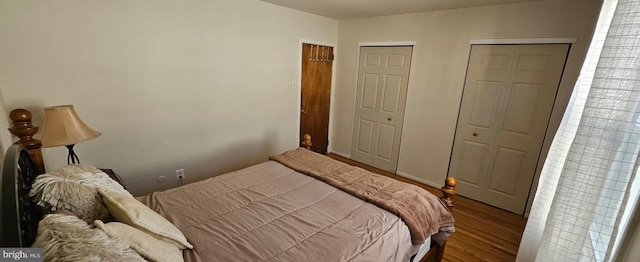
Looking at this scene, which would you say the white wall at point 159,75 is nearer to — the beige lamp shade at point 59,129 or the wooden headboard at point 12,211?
the beige lamp shade at point 59,129

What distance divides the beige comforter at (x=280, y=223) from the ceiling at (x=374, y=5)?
7.17ft

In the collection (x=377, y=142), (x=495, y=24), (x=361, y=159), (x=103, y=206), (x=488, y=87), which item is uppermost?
(x=495, y=24)

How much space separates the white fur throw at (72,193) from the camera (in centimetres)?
100

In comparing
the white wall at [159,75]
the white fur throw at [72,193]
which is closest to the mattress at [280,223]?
the white fur throw at [72,193]

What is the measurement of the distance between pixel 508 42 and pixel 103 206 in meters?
3.64

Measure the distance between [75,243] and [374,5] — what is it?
3.23m

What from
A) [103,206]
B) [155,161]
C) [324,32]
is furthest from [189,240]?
[324,32]

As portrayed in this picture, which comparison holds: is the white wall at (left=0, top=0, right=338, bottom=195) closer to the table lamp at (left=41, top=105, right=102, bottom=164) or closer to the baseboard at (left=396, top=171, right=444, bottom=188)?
the table lamp at (left=41, top=105, right=102, bottom=164)

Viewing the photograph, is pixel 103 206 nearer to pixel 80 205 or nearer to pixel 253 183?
pixel 80 205

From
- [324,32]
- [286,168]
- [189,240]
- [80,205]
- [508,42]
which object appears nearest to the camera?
[80,205]

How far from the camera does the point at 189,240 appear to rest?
1.31m

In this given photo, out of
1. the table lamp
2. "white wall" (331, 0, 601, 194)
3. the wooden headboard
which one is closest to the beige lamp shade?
the table lamp

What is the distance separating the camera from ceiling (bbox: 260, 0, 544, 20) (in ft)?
9.14

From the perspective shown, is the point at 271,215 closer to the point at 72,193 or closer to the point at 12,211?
the point at 72,193
